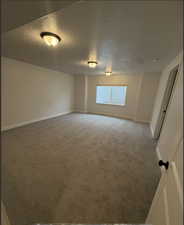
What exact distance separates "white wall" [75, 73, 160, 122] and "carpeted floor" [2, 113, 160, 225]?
233cm

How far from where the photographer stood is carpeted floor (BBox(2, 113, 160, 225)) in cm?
108

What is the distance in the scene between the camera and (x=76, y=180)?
4.89ft

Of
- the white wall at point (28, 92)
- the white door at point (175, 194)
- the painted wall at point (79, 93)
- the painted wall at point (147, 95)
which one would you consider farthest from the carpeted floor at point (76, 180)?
the painted wall at point (79, 93)

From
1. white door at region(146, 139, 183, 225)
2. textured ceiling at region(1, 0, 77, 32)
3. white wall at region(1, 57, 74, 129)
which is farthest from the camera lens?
white wall at region(1, 57, 74, 129)

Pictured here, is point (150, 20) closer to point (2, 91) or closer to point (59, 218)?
point (59, 218)

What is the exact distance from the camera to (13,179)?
56.8 inches

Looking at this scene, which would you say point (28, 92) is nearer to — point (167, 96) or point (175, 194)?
point (175, 194)

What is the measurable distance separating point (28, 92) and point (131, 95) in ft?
15.6

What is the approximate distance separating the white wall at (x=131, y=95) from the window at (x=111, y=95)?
→ 0.26 meters

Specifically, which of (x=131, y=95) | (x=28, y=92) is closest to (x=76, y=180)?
(x=28, y=92)

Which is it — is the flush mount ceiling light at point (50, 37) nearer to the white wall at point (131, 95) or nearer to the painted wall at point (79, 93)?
the white wall at point (131, 95)

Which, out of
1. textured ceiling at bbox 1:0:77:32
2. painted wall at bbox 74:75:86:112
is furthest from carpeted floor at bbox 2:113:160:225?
painted wall at bbox 74:75:86:112

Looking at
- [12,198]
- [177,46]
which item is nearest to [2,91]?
[12,198]

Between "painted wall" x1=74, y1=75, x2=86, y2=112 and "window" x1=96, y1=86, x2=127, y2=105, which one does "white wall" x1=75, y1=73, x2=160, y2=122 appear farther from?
"window" x1=96, y1=86, x2=127, y2=105
